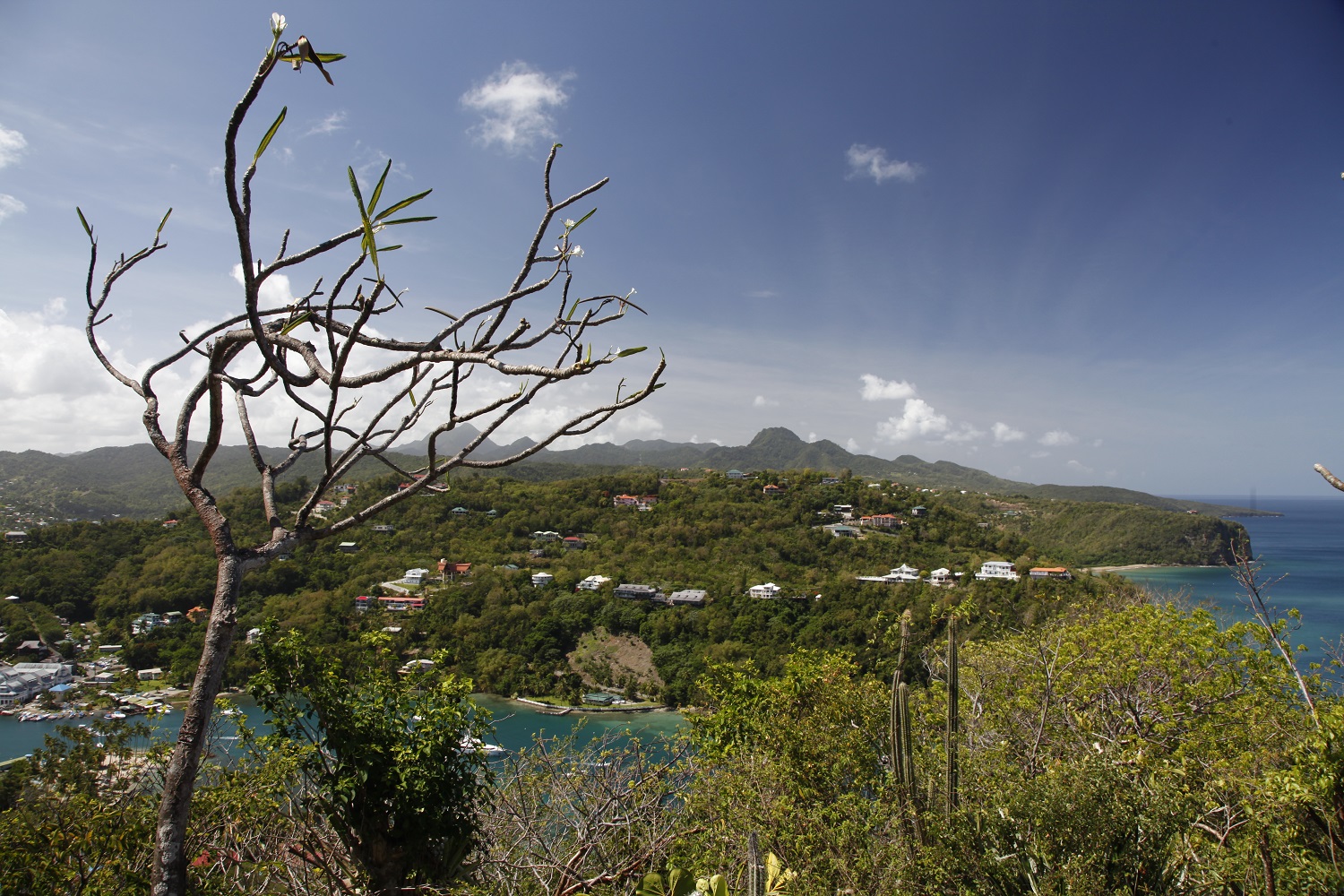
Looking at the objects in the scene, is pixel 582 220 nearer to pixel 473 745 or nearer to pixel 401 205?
pixel 401 205

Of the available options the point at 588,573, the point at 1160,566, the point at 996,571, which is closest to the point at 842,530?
the point at 996,571

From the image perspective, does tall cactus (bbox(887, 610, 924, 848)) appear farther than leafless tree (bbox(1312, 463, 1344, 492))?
Yes

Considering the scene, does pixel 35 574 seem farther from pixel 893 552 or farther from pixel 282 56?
pixel 893 552

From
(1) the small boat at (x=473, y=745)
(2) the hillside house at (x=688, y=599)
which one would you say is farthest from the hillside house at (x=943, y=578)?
(1) the small boat at (x=473, y=745)

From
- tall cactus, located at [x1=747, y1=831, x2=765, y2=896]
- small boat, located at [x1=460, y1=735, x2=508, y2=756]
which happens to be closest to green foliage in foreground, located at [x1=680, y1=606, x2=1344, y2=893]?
tall cactus, located at [x1=747, y1=831, x2=765, y2=896]

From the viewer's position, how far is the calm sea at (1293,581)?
2069 centimetres

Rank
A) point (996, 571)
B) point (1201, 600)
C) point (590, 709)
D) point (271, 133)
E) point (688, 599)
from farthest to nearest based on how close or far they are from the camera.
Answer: point (688, 599), point (996, 571), point (590, 709), point (1201, 600), point (271, 133)

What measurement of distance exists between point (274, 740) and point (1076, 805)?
460cm

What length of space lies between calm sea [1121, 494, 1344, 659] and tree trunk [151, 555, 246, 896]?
241 inches

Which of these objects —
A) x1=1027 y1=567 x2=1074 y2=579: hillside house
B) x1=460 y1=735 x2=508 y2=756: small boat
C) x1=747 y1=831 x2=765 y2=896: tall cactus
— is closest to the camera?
x1=747 y1=831 x2=765 y2=896: tall cactus

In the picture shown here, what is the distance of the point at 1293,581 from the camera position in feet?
157

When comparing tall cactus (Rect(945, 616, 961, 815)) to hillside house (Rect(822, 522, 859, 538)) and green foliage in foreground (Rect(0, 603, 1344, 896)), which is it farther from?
hillside house (Rect(822, 522, 859, 538))

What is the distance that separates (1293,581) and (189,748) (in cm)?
6922

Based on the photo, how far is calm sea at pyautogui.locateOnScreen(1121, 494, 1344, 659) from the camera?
20.7m
